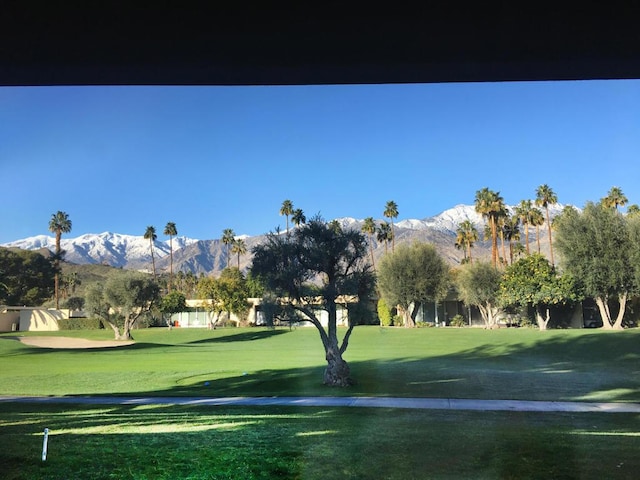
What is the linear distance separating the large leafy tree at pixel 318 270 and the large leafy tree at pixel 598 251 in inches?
1219

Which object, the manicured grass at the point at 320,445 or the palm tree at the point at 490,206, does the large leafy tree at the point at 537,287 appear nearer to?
the palm tree at the point at 490,206

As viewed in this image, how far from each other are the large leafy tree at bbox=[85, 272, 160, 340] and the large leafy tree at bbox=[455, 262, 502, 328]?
2986 centimetres

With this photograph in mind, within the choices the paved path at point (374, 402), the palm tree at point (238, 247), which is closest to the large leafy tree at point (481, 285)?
the paved path at point (374, 402)

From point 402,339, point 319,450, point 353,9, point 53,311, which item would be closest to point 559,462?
point 319,450

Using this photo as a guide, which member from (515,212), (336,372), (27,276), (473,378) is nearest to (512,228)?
(515,212)

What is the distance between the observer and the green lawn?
761cm

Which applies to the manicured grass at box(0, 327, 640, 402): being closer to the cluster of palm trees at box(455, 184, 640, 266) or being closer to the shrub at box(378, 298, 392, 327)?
the shrub at box(378, 298, 392, 327)

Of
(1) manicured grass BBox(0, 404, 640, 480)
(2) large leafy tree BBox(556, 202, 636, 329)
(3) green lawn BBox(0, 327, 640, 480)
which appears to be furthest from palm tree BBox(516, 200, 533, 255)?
(1) manicured grass BBox(0, 404, 640, 480)

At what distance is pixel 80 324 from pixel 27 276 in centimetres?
1798

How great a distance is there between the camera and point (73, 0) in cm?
487

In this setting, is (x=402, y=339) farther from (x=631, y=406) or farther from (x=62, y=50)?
(x=62, y=50)

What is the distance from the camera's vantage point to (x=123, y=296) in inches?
1937

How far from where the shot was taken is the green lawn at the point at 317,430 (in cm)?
761

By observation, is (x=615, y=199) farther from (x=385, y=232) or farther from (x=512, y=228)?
(x=385, y=232)
